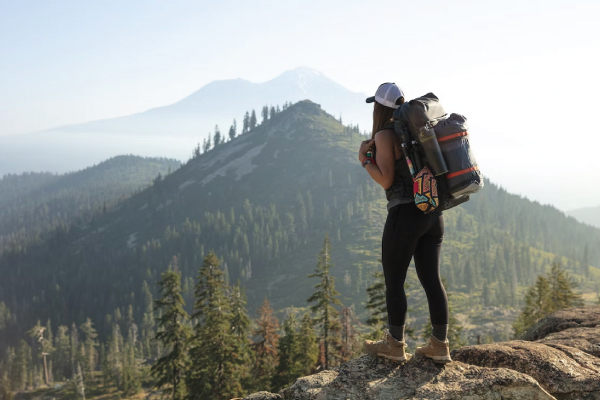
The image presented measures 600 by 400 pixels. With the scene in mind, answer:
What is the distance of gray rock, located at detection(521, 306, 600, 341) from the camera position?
29.8ft

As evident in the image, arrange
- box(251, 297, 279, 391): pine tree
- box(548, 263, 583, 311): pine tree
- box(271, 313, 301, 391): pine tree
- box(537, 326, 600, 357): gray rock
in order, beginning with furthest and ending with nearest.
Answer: box(548, 263, 583, 311): pine tree < box(251, 297, 279, 391): pine tree < box(271, 313, 301, 391): pine tree < box(537, 326, 600, 357): gray rock

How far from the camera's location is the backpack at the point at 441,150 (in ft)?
17.2

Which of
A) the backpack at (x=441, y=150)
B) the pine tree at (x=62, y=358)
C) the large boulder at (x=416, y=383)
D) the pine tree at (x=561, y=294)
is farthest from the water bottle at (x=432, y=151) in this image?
the pine tree at (x=62, y=358)

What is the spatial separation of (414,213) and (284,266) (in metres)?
195

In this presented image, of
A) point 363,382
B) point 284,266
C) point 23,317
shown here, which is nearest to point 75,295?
point 23,317

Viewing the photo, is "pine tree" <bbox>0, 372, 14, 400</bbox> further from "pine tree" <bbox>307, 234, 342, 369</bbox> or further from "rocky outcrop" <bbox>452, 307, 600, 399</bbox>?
"rocky outcrop" <bbox>452, 307, 600, 399</bbox>

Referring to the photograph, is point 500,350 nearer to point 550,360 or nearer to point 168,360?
point 550,360

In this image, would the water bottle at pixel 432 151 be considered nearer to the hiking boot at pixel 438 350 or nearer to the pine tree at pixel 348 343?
the hiking boot at pixel 438 350

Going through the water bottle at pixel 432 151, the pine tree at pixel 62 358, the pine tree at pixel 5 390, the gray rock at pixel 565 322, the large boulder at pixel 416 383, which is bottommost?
the pine tree at pixel 62 358

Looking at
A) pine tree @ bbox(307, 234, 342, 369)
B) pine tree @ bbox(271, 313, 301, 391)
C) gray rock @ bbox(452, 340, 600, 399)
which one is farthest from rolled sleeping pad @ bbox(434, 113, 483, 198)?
pine tree @ bbox(271, 313, 301, 391)

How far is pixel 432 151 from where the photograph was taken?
5.20 metres

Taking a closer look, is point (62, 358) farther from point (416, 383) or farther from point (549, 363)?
point (549, 363)

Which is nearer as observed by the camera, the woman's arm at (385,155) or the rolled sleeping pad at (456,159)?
the rolled sleeping pad at (456,159)

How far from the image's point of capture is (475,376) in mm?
5738
